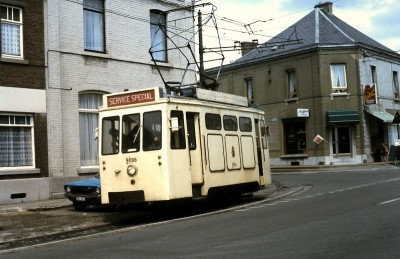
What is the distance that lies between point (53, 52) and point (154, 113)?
786cm

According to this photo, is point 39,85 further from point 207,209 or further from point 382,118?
point 382,118

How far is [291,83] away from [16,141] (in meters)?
23.5

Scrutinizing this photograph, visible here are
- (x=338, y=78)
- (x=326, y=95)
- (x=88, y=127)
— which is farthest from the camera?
(x=338, y=78)

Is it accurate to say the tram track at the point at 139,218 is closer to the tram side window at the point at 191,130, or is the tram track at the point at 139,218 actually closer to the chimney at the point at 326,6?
the tram side window at the point at 191,130

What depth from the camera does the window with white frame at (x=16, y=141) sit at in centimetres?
1727

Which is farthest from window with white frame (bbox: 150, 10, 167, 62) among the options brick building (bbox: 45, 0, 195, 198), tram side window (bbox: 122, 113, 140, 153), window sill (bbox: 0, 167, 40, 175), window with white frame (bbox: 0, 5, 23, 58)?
tram side window (bbox: 122, 113, 140, 153)

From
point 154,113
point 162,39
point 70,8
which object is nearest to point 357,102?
point 162,39

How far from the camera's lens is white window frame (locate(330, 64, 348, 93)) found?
3503cm

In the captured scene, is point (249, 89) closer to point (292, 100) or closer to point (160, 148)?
point (292, 100)

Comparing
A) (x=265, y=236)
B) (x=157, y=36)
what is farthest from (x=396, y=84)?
(x=265, y=236)

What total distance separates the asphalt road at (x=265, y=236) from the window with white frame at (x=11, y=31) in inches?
366

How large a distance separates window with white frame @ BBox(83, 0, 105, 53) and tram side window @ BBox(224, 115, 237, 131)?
786 cm

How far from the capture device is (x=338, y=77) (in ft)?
115

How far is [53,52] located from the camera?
61.2ft
